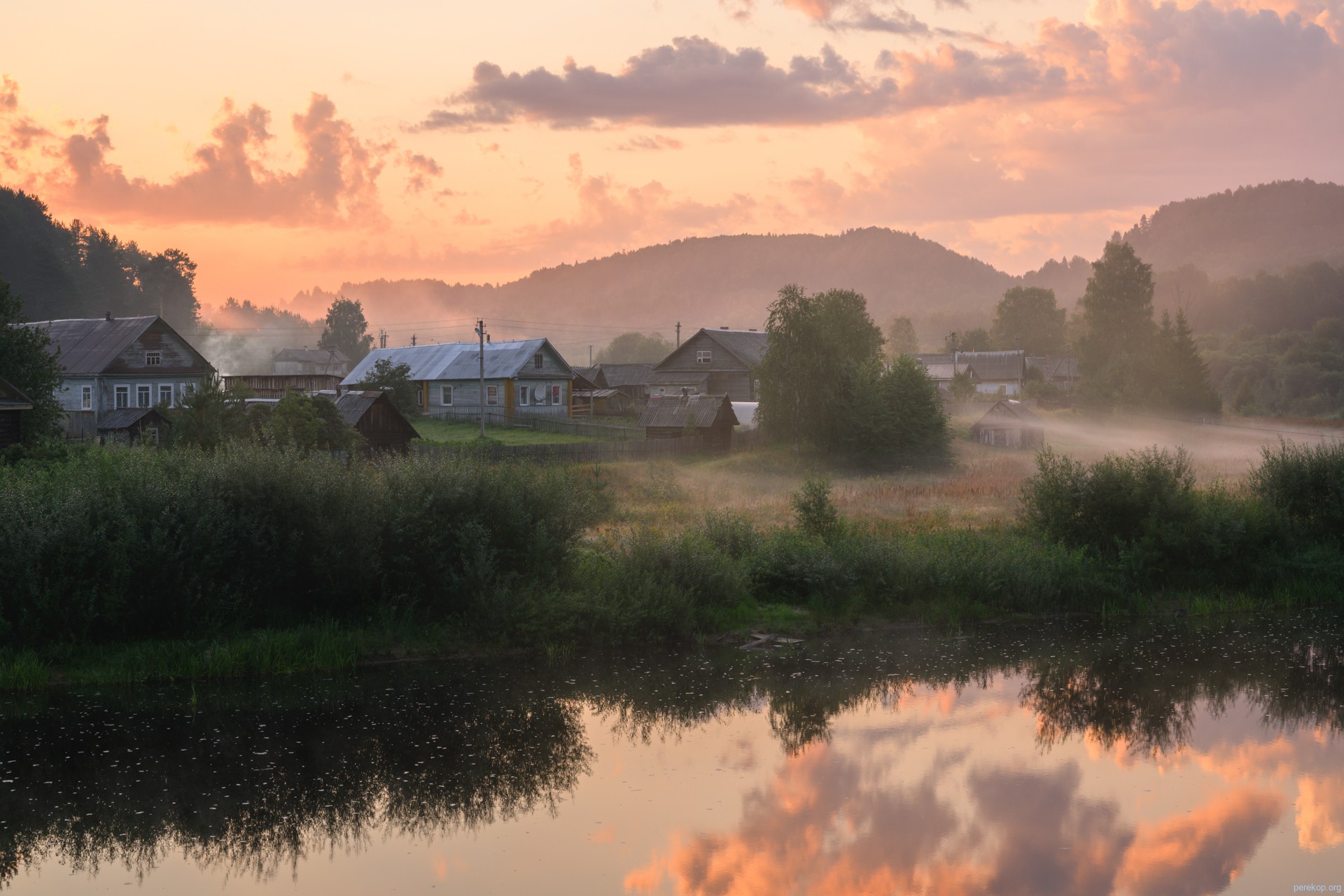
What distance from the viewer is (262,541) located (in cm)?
2105

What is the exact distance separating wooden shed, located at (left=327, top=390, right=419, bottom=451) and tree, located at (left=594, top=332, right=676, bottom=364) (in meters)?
97.5

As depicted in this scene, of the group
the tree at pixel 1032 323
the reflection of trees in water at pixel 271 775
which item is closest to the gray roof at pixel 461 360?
the reflection of trees in water at pixel 271 775

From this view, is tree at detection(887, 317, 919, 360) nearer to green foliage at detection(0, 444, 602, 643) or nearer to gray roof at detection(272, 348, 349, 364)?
gray roof at detection(272, 348, 349, 364)

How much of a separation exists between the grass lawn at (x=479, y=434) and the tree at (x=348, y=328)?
277 feet

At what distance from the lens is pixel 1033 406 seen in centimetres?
8506

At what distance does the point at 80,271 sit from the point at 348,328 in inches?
1320

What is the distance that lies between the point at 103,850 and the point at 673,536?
47.9 feet

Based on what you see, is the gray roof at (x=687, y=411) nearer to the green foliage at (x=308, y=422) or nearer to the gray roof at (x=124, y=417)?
the green foliage at (x=308, y=422)

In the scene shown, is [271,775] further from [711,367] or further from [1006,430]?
[711,367]

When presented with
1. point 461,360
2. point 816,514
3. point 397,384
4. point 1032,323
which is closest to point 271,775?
point 816,514

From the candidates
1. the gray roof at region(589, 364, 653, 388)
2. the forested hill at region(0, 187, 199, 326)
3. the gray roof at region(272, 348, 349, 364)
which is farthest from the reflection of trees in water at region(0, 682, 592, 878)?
the gray roof at region(272, 348, 349, 364)

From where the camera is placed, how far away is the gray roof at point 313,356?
124m

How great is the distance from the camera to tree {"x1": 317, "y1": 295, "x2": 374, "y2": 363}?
145250mm

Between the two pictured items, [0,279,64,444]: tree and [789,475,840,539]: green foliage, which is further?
[0,279,64,444]: tree
